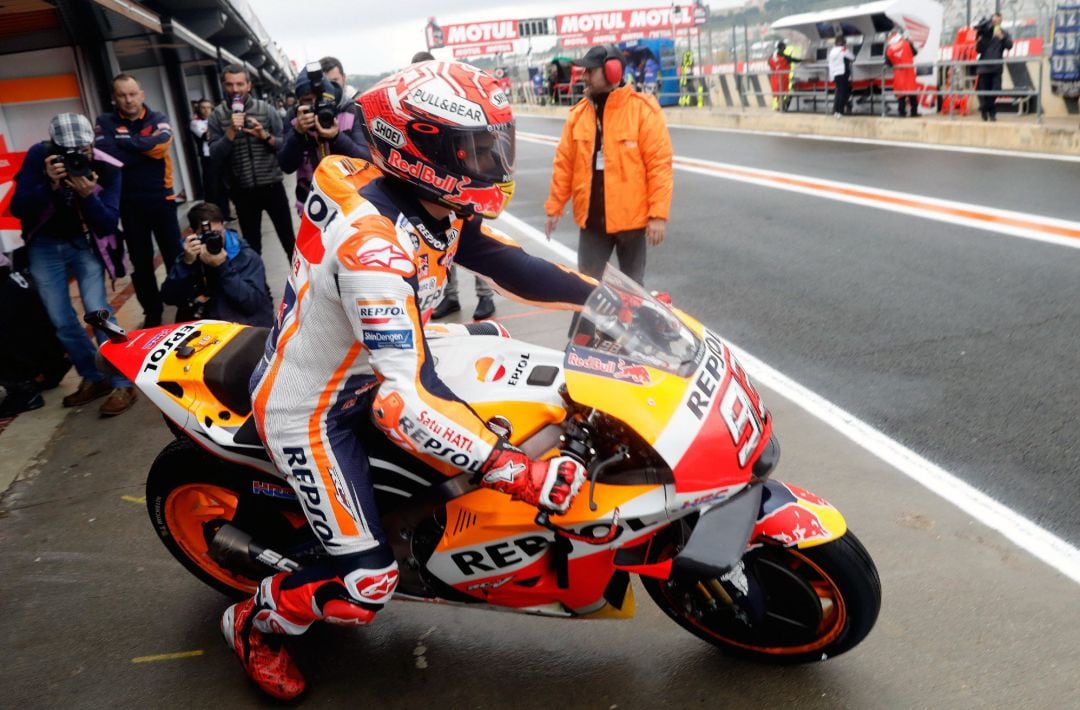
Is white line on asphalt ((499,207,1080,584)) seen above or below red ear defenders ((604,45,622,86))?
below

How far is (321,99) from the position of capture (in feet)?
22.1

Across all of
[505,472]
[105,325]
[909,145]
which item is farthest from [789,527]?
[909,145]

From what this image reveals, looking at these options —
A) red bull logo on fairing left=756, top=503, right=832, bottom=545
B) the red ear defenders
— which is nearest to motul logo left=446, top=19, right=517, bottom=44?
the red ear defenders

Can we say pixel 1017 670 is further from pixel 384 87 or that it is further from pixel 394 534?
pixel 384 87

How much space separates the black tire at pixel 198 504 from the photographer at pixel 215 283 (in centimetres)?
207

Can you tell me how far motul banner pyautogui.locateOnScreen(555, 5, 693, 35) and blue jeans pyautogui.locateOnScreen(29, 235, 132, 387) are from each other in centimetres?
7026

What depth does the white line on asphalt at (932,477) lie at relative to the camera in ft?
11.9

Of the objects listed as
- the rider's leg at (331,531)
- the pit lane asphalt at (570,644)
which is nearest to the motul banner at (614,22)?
the pit lane asphalt at (570,644)

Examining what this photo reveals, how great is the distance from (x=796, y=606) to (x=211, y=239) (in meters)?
3.96

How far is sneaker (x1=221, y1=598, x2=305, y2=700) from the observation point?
10.3 ft

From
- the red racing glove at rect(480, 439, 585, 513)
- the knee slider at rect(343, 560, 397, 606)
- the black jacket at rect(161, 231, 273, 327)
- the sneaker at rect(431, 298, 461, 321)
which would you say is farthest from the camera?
the sneaker at rect(431, 298, 461, 321)

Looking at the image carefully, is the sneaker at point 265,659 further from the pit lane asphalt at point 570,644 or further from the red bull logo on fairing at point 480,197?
the red bull logo on fairing at point 480,197

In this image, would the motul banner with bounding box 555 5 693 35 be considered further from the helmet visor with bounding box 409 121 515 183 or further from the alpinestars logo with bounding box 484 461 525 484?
the alpinestars logo with bounding box 484 461 525 484

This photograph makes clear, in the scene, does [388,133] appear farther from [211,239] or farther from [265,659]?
[211,239]
